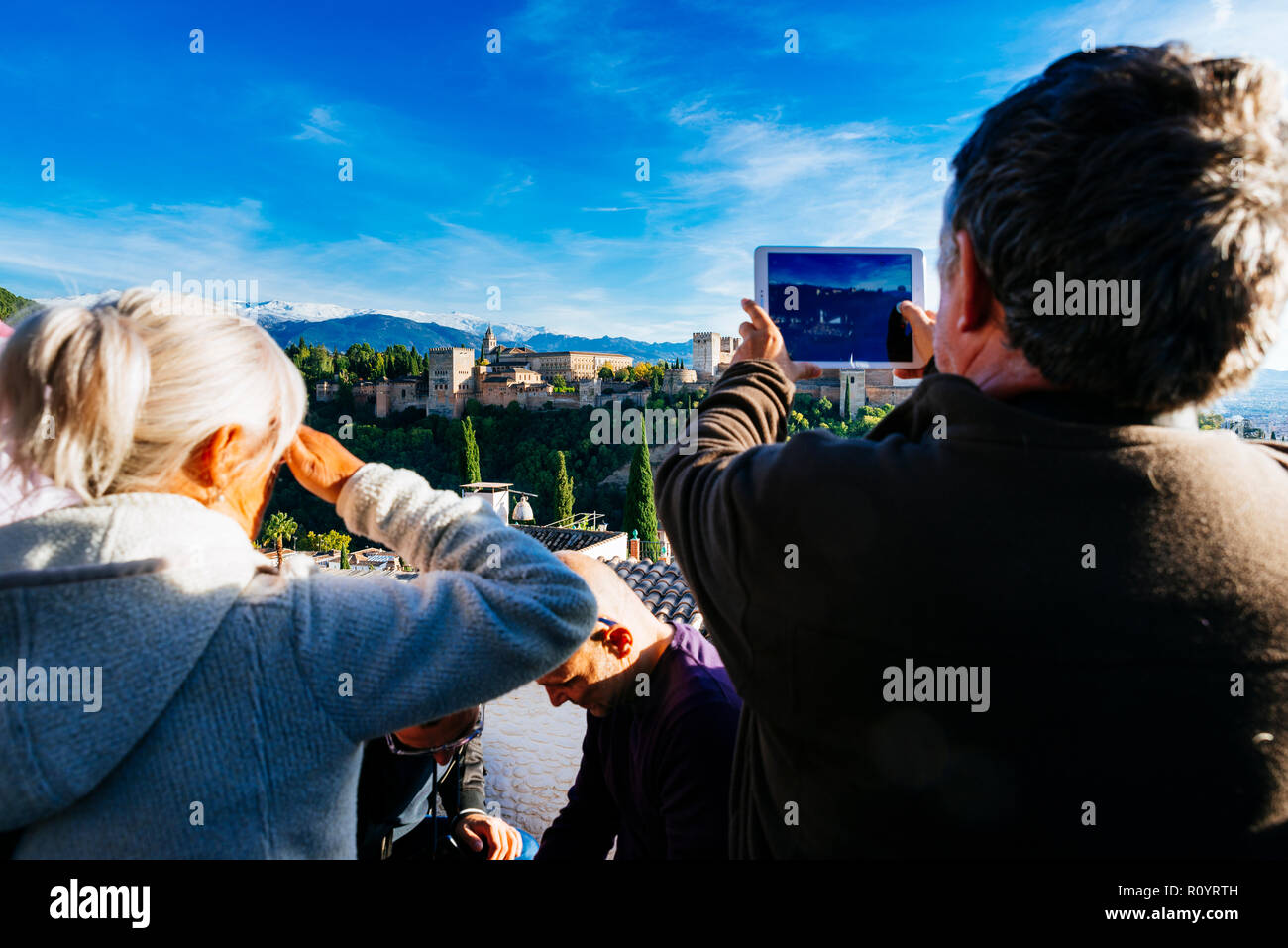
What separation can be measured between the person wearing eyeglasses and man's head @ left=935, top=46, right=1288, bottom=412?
1.18 meters

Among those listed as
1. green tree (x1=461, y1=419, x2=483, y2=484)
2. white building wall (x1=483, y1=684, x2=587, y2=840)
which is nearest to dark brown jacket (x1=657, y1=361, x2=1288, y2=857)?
white building wall (x1=483, y1=684, x2=587, y2=840)

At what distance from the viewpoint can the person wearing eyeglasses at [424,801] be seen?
165cm

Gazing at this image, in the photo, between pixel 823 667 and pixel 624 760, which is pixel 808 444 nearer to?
pixel 823 667

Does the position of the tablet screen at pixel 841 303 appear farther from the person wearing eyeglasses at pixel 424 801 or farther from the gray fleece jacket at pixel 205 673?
the person wearing eyeglasses at pixel 424 801

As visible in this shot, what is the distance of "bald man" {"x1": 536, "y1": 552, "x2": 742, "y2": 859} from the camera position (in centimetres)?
157

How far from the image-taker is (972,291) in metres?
1.00

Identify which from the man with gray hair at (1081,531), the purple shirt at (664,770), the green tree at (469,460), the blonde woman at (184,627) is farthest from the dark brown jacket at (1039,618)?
the green tree at (469,460)

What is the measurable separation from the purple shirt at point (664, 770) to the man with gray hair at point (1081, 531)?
2.12 feet

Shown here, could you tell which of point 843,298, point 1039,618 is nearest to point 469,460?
point 843,298

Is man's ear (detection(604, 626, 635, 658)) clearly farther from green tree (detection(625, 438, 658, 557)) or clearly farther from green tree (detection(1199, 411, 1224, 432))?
green tree (detection(625, 438, 658, 557))

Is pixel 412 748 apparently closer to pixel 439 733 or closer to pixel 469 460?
pixel 439 733

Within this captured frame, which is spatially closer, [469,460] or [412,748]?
[412,748]

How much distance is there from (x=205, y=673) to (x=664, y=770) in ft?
3.27
